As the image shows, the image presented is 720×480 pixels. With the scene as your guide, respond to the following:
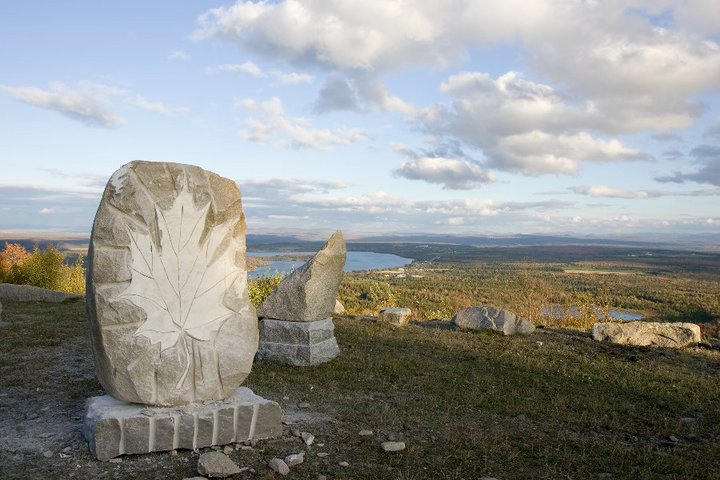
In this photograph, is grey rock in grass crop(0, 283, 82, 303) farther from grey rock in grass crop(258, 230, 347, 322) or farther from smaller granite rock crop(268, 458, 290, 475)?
smaller granite rock crop(268, 458, 290, 475)

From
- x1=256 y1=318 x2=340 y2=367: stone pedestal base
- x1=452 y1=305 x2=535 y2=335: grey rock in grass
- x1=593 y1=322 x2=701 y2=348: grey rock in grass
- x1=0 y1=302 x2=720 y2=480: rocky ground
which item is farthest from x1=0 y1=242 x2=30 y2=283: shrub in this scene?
x1=593 y1=322 x2=701 y2=348: grey rock in grass

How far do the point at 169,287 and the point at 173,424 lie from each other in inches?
47.6

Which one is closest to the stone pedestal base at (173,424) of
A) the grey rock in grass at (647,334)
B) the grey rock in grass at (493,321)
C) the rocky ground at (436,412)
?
the rocky ground at (436,412)

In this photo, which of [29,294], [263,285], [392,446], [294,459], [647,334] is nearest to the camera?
[294,459]

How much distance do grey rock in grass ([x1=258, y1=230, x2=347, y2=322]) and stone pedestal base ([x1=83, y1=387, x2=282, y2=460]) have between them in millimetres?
3272

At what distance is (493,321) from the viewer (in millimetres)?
11742

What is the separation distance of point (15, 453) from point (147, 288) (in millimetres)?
1656

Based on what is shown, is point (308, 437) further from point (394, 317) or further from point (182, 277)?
point (394, 317)

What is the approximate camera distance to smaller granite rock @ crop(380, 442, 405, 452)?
16.0ft

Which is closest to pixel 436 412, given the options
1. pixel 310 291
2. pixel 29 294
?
pixel 310 291

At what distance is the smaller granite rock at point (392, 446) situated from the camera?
4.89 meters

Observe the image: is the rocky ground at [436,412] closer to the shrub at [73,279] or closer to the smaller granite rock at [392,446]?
the smaller granite rock at [392,446]

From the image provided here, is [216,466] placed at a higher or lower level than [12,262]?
lower

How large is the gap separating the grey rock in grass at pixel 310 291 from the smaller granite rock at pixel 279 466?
4135 mm
